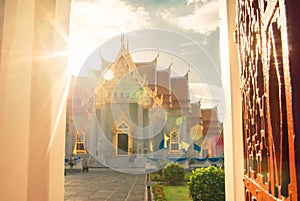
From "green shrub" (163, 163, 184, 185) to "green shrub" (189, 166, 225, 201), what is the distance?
57.6 inches

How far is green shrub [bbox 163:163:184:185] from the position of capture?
4262 mm

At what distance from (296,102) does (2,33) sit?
3.54 ft

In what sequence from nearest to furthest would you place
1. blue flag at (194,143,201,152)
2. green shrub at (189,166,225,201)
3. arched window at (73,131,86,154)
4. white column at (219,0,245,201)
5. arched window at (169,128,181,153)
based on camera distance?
1. white column at (219,0,245,201)
2. green shrub at (189,166,225,201)
3. blue flag at (194,143,201,152)
4. arched window at (169,128,181,153)
5. arched window at (73,131,86,154)

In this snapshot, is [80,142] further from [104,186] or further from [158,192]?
[158,192]

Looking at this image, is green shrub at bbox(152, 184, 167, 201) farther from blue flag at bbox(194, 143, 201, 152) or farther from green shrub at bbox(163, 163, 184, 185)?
blue flag at bbox(194, 143, 201, 152)

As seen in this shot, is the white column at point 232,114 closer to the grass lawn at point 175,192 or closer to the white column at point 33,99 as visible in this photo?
the white column at point 33,99

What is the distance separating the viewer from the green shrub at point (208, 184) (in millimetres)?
2574

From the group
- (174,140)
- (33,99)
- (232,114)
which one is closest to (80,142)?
(174,140)

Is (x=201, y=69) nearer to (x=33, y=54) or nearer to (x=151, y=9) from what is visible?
(x=151, y=9)

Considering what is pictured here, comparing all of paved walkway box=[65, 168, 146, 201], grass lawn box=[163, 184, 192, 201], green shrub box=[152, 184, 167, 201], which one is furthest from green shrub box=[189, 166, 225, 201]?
paved walkway box=[65, 168, 146, 201]

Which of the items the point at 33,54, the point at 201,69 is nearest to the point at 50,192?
the point at 33,54

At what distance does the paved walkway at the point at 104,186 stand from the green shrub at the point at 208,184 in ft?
5.49

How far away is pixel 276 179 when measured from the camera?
554 millimetres

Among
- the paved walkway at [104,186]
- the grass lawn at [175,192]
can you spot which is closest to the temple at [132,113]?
the paved walkway at [104,186]
